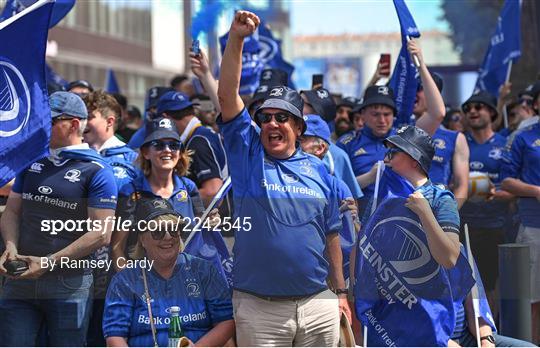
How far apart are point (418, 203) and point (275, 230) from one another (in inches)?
32.6

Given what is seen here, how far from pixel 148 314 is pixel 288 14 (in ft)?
99.3

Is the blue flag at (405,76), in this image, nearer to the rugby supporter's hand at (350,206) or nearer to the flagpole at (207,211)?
the rugby supporter's hand at (350,206)

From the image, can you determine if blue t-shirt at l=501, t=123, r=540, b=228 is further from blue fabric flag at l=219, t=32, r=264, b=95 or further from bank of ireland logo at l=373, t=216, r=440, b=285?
blue fabric flag at l=219, t=32, r=264, b=95

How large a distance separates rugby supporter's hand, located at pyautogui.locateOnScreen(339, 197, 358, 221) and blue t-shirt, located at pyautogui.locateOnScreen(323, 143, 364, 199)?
81cm

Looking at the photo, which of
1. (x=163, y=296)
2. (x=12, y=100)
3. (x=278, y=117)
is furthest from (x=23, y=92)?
(x=278, y=117)

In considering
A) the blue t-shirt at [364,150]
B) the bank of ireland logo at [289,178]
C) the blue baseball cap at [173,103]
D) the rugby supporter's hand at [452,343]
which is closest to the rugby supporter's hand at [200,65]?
the blue baseball cap at [173,103]

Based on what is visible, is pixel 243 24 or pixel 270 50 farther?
pixel 270 50

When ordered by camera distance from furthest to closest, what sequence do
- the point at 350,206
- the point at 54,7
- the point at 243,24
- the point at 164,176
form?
the point at 54,7 < the point at 164,176 < the point at 350,206 < the point at 243,24

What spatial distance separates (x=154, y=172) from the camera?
727 cm

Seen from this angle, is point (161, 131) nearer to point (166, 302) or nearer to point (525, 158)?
point (166, 302)

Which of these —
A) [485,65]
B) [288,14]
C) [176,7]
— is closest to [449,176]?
[485,65]

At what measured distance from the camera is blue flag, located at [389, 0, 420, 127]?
945 centimetres

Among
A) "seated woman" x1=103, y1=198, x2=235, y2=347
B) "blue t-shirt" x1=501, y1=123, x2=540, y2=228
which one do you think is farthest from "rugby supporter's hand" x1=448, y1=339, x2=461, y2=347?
"blue t-shirt" x1=501, y1=123, x2=540, y2=228

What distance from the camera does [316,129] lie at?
793cm
